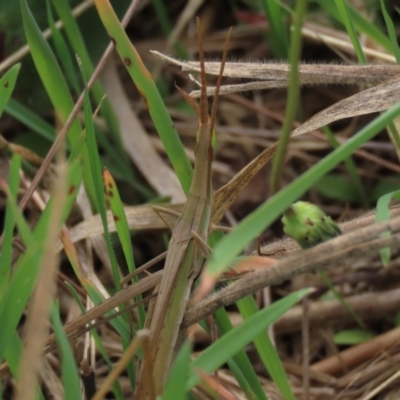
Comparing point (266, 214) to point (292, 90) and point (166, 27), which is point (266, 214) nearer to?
point (292, 90)

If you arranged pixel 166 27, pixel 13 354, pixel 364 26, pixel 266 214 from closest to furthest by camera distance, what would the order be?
pixel 266 214 < pixel 13 354 < pixel 364 26 < pixel 166 27

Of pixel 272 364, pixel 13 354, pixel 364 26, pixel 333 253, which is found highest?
pixel 364 26

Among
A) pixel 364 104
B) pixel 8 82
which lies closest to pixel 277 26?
pixel 364 104

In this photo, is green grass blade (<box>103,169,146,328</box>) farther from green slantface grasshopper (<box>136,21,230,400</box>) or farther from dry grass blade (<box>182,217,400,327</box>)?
dry grass blade (<box>182,217,400,327</box>)

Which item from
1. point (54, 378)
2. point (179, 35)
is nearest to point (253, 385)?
point (54, 378)

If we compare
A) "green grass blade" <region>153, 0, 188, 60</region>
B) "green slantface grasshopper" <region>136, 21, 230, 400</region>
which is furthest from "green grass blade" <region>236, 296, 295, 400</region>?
"green grass blade" <region>153, 0, 188, 60</region>

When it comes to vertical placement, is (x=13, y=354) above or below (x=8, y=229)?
below

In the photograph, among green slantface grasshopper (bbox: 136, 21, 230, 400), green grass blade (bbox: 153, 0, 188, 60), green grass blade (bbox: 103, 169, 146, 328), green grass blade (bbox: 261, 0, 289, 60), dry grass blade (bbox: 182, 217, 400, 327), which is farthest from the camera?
green grass blade (bbox: 153, 0, 188, 60)
